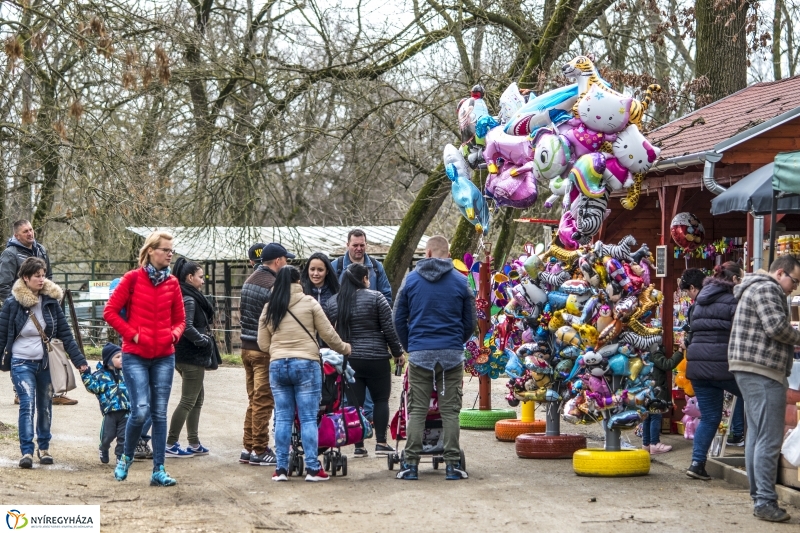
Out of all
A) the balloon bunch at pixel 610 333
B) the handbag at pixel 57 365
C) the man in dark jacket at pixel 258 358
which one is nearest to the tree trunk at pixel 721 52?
the balloon bunch at pixel 610 333

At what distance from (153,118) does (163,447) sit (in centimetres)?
1215

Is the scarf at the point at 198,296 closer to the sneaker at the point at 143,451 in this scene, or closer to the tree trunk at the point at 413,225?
the sneaker at the point at 143,451

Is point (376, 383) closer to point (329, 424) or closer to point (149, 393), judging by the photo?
point (329, 424)

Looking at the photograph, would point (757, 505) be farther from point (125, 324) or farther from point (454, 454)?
point (125, 324)

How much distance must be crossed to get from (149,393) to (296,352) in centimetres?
113

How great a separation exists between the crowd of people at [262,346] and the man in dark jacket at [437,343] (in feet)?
0.03

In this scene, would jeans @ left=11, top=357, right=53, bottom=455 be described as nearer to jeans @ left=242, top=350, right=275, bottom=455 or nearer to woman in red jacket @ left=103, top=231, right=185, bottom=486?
woman in red jacket @ left=103, top=231, right=185, bottom=486

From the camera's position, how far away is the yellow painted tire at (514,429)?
11531 millimetres

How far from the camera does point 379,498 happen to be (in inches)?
329

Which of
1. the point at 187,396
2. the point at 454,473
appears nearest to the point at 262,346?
the point at 187,396

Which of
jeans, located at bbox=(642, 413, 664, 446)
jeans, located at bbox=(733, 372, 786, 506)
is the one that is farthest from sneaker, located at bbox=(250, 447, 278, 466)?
jeans, located at bbox=(733, 372, 786, 506)

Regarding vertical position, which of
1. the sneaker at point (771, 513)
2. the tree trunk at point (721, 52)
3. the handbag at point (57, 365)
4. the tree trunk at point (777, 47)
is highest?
the tree trunk at point (777, 47)

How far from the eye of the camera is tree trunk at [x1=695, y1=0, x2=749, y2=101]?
16.2 m

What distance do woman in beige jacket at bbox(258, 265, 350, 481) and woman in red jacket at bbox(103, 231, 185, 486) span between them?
743 millimetres
